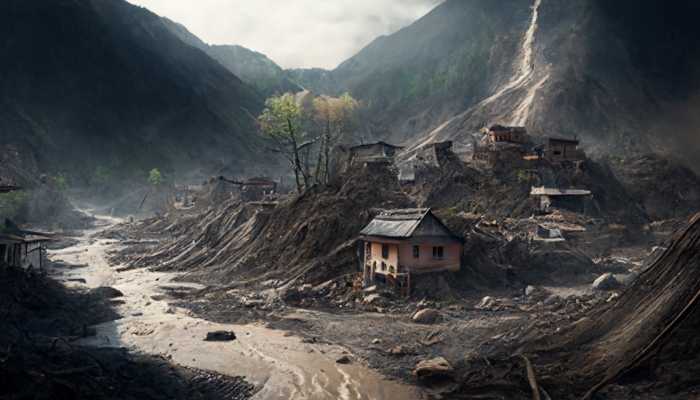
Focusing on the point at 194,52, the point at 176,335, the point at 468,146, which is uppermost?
the point at 194,52

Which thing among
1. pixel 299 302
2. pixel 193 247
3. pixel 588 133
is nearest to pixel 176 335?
pixel 299 302

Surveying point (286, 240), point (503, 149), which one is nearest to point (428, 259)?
point (286, 240)

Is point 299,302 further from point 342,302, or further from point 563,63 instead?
point 563,63

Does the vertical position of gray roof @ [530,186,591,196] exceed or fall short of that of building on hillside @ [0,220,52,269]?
it exceeds it

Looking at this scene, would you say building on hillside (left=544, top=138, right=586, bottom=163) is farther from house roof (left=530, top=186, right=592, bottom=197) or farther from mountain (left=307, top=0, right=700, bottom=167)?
mountain (left=307, top=0, right=700, bottom=167)

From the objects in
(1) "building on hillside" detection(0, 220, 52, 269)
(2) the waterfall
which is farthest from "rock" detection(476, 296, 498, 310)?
(2) the waterfall

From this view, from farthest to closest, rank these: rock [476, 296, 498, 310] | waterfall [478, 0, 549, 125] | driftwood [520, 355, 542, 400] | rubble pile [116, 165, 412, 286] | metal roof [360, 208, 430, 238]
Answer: waterfall [478, 0, 549, 125] < rubble pile [116, 165, 412, 286] < metal roof [360, 208, 430, 238] < rock [476, 296, 498, 310] < driftwood [520, 355, 542, 400]
